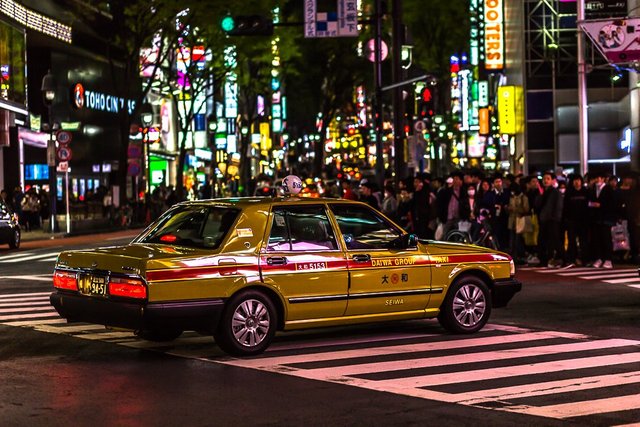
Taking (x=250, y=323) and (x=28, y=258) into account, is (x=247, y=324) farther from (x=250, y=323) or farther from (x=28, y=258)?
(x=28, y=258)

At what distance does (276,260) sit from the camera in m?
11.6

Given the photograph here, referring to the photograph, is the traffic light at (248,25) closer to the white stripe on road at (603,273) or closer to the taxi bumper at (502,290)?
the white stripe on road at (603,273)

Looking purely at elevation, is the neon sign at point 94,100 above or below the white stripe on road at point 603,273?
above

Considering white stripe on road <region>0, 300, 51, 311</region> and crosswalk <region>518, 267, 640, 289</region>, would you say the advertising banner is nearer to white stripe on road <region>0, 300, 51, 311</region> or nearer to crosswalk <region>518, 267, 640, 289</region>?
crosswalk <region>518, 267, 640, 289</region>

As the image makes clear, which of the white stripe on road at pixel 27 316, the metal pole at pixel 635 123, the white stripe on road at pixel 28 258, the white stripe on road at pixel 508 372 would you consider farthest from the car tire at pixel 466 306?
the metal pole at pixel 635 123

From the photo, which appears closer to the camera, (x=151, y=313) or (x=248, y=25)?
(x=151, y=313)

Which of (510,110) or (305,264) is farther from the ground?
(510,110)

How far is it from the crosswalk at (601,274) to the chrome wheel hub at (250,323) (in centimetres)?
871

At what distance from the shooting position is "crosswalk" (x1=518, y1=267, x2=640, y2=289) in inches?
763

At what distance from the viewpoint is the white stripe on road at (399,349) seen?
11.1 meters

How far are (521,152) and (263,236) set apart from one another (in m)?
44.5

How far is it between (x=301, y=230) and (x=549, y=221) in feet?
36.6

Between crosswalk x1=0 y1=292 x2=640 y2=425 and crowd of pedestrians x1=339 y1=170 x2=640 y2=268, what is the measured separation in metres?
8.52

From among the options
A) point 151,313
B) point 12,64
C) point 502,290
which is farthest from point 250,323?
point 12,64
